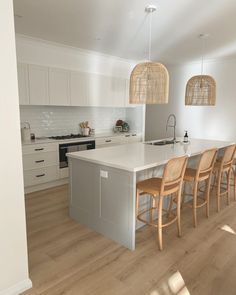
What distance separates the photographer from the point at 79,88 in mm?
4906

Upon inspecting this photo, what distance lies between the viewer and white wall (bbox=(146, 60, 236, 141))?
5.81 m

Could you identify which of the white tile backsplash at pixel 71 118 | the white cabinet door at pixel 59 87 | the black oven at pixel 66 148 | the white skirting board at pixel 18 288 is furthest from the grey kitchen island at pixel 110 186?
the white tile backsplash at pixel 71 118

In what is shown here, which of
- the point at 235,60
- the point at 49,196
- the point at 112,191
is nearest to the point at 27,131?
the point at 49,196

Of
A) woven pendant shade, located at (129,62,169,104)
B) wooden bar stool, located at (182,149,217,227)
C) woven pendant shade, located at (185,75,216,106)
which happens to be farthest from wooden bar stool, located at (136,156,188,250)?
woven pendant shade, located at (185,75,216,106)

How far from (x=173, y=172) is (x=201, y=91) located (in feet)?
6.84

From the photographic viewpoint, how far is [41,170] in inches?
167

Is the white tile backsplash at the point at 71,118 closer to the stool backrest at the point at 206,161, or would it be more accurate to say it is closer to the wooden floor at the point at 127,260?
the wooden floor at the point at 127,260

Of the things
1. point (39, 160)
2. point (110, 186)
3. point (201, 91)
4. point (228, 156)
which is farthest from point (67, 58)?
point (228, 156)

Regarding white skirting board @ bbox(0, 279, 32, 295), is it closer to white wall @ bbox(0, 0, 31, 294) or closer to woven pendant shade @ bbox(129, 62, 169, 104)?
white wall @ bbox(0, 0, 31, 294)

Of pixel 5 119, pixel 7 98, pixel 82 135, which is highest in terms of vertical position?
pixel 7 98

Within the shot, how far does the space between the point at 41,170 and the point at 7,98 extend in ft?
9.04

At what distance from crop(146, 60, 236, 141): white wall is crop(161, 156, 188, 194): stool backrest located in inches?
154

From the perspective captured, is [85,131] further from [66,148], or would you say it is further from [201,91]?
[201,91]

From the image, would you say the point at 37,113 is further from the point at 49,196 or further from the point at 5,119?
the point at 5,119
